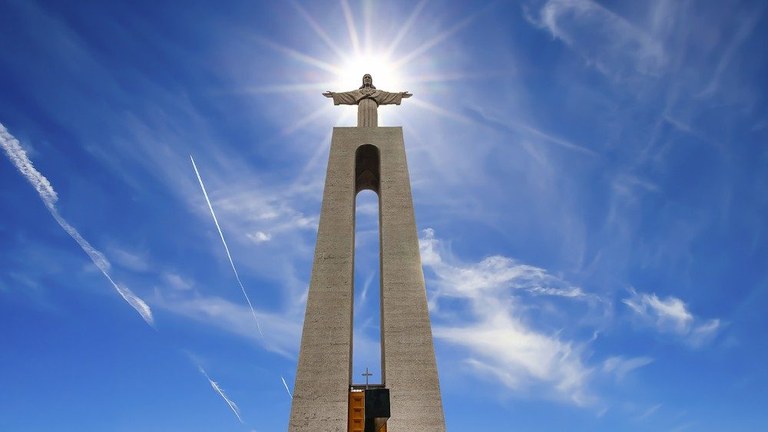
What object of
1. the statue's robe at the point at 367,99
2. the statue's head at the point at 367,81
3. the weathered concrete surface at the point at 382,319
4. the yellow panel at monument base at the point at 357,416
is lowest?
the yellow panel at monument base at the point at 357,416

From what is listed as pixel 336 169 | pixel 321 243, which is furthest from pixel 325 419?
pixel 336 169

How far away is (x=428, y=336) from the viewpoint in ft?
49.7

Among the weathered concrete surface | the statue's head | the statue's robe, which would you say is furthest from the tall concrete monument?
the statue's head

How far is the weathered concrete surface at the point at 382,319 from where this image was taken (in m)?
13.8

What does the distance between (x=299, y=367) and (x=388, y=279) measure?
3856 millimetres

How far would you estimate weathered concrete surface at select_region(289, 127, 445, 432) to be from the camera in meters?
13.8

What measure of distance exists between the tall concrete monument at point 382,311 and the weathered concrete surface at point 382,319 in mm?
27

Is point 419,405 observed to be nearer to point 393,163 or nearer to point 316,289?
point 316,289

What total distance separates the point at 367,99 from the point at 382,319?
1081 centimetres

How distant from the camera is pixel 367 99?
2267 centimetres

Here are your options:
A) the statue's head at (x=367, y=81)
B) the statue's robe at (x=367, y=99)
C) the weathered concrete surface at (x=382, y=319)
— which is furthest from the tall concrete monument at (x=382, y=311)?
the statue's head at (x=367, y=81)

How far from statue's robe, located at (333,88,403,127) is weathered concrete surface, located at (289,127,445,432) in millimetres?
3631

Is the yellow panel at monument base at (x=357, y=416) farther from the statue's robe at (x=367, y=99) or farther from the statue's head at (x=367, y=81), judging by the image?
the statue's head at (x=367, y=81)

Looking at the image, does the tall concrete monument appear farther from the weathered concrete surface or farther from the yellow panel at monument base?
the yellow panel at monument base
